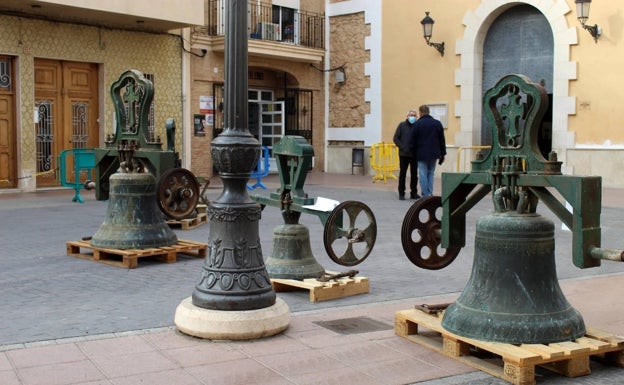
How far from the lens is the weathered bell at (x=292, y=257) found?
655 centimetres

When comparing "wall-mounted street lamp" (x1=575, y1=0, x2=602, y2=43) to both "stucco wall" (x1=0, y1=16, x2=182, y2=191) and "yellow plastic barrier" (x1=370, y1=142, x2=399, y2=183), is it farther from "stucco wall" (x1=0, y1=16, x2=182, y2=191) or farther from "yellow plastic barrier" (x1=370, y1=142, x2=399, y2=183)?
"stucco wall" (x1=0, y1=16, x2=182, y2=191)

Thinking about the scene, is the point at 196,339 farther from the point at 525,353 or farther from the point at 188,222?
the point at 188,222

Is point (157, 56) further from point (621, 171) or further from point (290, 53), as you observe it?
point (621, 171)

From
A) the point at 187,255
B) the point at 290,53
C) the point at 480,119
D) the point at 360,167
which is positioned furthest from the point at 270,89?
the point at 187,255

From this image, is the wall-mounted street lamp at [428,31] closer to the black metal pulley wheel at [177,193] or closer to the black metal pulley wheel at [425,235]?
the black metal pulley wheel at [177,193]

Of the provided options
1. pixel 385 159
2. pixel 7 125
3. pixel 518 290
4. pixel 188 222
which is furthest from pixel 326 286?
pixel 385 159

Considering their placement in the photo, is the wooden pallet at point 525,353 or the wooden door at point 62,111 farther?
the wooden door at point 62,111

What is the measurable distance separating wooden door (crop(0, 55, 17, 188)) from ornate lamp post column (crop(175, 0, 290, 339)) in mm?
12502

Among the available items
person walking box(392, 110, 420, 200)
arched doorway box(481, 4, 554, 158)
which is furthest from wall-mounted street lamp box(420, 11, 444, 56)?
person walking box(392, 110, 420, 200)

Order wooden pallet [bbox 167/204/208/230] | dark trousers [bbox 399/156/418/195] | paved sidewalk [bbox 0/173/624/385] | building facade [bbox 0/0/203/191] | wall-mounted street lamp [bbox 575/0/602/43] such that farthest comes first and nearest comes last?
wall-mounted street lamp [bbox 575/0/602/43], building facade [bbox 0/0/203/191], dark trousers [bbox 399/156/418/195], wooden pallet [bbox 167/204/208/230], paved sidewalk [bbox 0/173/624/385]

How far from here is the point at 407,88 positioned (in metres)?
21.5

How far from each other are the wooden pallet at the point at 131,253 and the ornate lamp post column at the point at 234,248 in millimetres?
2563

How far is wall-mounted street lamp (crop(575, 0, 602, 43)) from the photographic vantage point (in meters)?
17.2

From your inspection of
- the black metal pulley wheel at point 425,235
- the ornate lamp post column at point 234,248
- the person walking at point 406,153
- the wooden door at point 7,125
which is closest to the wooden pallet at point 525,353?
the black metal pulley wheel at point 425,235
